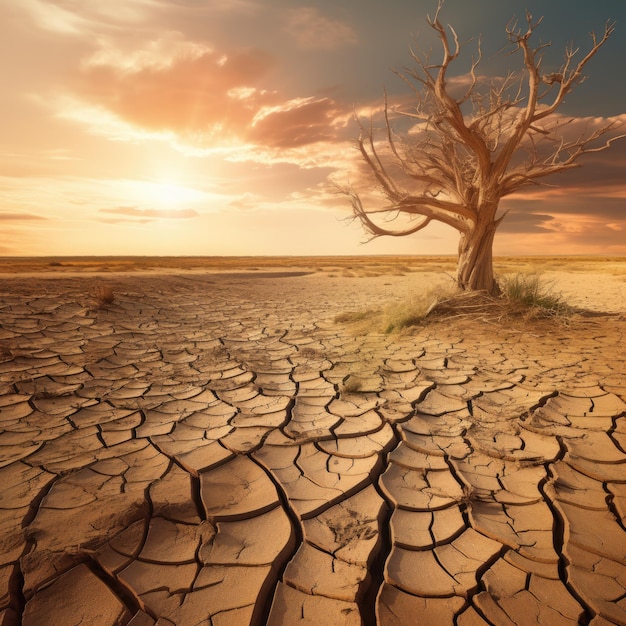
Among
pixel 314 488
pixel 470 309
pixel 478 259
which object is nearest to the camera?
pixel 314 488

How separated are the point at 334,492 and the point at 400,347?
2946 millimetres

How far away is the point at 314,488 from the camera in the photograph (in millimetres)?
1991

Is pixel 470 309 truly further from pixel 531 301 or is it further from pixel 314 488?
pixel 314 488

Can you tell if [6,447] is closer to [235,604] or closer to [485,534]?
[235,604]

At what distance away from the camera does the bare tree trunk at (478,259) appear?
6043 mm

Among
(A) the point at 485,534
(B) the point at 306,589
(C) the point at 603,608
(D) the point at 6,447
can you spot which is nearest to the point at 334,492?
(B) the point at 306,589

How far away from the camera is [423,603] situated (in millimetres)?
1364

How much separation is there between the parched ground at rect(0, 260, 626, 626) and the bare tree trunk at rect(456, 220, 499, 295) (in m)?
2.07

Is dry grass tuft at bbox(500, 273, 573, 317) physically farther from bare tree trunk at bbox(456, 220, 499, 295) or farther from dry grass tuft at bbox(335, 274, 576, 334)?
bare tree trunk at bbox(456, 220, 499, 295)

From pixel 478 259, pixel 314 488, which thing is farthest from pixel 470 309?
pixel 314 488

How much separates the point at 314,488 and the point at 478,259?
523 centimetres

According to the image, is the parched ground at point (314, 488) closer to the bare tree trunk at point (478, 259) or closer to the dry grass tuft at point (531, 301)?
the dry grass tuft at point (531, 301)

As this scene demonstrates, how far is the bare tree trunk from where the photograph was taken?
604 centimetres

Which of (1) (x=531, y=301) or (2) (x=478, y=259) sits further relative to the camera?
(2) (x=478, y=259)
